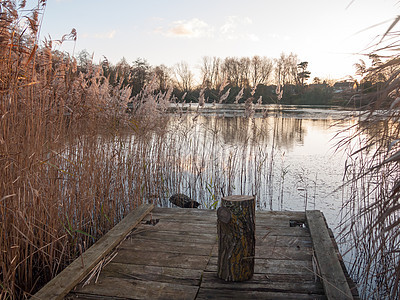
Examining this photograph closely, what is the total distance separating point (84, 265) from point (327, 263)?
1.73m

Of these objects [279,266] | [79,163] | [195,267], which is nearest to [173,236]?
[195,267]

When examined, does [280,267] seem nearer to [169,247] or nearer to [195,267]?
[195,267]

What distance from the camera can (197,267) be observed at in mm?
2441

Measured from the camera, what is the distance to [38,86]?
2516mm

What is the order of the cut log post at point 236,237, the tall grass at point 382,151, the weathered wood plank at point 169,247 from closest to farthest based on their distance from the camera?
the tall grass at point 382,151 → the cut log post at point 236,237 → the weathered wood plank at point 169,247

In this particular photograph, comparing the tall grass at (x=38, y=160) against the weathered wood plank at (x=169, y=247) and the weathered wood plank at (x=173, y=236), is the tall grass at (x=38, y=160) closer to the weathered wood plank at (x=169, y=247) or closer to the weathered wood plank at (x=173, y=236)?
the weathered wood plank at (x=169, y=247)

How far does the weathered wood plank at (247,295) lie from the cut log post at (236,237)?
0.15m

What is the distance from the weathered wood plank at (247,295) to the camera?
204 cm

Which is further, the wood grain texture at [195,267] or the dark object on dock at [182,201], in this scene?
the dark object on dock at [182,201]

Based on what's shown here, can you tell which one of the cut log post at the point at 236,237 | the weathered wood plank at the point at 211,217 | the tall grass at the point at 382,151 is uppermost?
the tall grass at the point at 382,151

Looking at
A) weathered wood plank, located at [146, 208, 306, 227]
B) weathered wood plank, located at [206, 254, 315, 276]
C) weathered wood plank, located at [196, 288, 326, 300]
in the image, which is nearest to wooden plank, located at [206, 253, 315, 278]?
weathered wood plank, located at [206, 254, 315, 276]

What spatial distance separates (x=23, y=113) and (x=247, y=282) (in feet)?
6.25

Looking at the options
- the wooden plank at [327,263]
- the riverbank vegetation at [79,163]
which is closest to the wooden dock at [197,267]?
the wooden plank at [327,263]

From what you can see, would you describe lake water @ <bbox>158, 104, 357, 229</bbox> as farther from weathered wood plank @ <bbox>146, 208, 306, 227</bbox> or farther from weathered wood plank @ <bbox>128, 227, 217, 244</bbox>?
weathered wood plank @ <bbox>128, 227, 217, 244</bbox>
